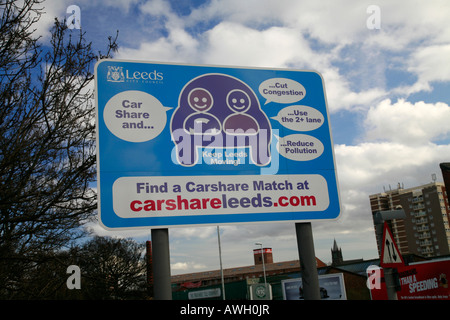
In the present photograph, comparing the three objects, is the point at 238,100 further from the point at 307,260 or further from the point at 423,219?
the point at 423,219

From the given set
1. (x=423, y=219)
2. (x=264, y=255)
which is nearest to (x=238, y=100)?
(x=264, y=255)

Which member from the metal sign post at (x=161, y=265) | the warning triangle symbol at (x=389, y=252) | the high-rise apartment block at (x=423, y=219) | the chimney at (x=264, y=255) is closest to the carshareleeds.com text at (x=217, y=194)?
the metal sign post at (x=161, y=265)

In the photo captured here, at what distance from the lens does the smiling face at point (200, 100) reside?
17.8ft

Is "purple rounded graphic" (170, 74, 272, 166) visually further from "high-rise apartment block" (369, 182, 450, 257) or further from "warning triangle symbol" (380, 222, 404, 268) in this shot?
"high-rise apartment block" (369, 182, 450, 257)

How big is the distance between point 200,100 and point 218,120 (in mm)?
349

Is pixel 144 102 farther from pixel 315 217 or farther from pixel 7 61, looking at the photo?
pixel 7 61

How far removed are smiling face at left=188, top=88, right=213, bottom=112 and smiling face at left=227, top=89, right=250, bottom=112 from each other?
0.89ft

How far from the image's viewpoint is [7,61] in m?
7.43

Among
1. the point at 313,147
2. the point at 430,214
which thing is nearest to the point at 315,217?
the point at 313,147

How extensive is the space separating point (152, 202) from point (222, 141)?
3.88ft

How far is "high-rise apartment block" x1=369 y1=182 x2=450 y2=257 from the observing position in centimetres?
11719
